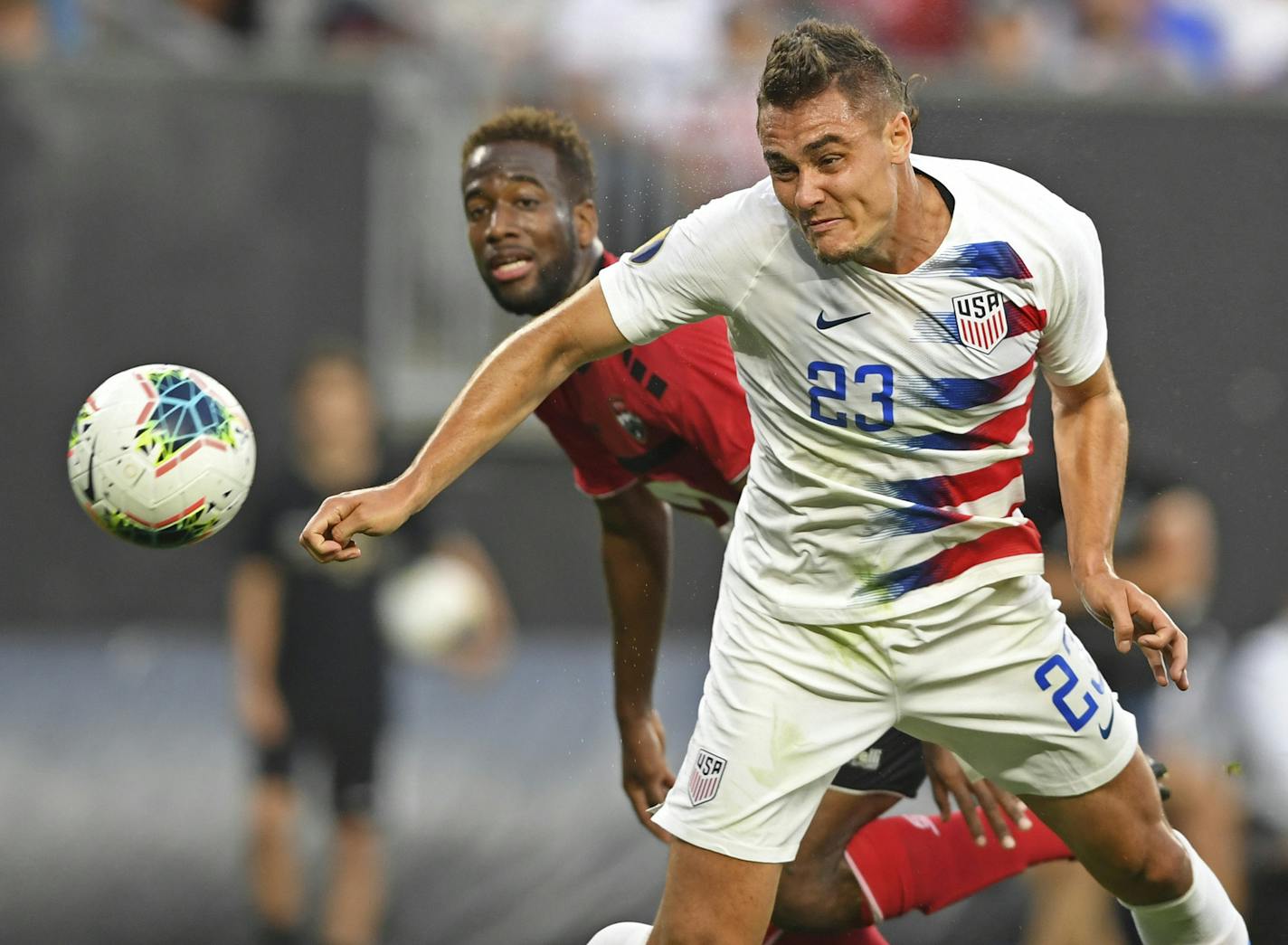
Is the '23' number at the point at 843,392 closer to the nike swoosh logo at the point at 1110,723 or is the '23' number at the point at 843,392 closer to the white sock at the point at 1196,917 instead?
the nike swoosh logo at the point at 1110,723

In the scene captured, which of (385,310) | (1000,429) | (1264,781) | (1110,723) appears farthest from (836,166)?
(385,310)

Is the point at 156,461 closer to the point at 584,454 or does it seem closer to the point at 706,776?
the point at 584,454

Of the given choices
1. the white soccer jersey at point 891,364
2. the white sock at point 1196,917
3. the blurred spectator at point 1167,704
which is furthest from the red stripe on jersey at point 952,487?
the blurred spectator at point 1167,704

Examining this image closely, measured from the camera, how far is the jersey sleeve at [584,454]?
4.91 m

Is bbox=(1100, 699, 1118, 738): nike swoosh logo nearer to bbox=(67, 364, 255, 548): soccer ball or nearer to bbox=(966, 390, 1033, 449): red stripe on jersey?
bbox=(966, 390, 1033, 449): red stripe on jersey

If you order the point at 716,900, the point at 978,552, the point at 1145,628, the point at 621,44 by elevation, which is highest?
the point at 621,44

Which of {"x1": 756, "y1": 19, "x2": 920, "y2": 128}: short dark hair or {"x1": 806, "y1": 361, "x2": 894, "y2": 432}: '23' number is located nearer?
{"x1": 756, "y1": 19, "x2": 920, "y2": 128}: short dark hair

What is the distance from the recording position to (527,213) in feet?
15.6

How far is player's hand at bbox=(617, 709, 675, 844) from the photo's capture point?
509cm

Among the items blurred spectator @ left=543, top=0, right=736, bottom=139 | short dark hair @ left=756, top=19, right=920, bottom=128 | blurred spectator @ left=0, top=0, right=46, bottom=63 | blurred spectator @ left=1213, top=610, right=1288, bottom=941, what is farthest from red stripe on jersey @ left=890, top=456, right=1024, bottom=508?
blurred spectator @ left=0, top=0, right=46, bottom=63

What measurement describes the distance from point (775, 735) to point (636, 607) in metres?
1.04

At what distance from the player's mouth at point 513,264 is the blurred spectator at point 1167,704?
226 cm

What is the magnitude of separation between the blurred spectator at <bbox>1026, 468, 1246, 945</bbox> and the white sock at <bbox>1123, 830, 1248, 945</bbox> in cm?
178

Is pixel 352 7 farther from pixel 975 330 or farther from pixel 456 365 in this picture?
A: pixel 975 330
